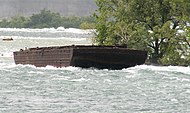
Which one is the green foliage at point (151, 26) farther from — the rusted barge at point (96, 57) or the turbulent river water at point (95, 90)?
the turbulent river water at point (95, 90)

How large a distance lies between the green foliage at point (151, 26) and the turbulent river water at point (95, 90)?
4.74 m

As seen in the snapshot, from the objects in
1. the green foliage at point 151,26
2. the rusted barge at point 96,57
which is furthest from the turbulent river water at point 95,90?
the green foliage at point 151,26

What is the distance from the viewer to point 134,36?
60.2m

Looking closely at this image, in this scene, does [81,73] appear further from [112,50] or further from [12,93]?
[12,93]

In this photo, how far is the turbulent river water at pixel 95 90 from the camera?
31.7 m

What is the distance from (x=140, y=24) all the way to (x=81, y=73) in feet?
44.3

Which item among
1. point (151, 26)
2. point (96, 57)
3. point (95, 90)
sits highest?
point (151, 26)

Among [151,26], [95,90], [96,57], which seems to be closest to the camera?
[95,90]

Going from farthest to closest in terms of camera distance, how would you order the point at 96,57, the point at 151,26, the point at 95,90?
1. the point at 151,26
2. the point at 96,57
3. the point at 95,90

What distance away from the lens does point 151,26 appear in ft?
200

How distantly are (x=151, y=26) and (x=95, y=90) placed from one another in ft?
77.3

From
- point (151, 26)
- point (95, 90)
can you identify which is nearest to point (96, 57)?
point (151, 26)

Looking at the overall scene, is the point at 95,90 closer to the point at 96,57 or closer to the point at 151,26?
the point at 96,57

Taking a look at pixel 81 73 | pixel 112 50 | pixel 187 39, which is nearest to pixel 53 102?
A: pixel 81 73
